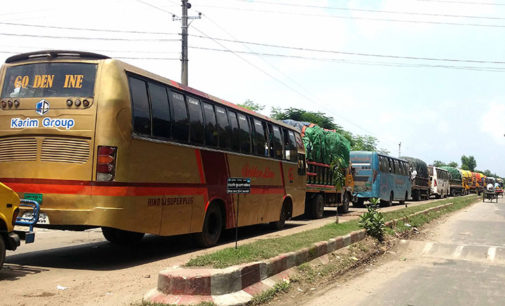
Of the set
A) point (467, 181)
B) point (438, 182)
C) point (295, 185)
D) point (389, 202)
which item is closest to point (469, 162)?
point (467, 181)

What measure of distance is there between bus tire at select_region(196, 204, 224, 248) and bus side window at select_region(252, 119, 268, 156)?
2.22 metres

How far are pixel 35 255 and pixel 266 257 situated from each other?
4384mm

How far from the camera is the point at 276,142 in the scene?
1243 centimetres

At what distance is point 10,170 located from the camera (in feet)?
22.3

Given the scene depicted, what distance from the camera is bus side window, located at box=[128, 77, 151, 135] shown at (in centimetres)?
693

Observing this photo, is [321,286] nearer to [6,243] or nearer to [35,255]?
[6,243]

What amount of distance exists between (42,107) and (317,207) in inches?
472

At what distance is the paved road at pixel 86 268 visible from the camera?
5242 mm

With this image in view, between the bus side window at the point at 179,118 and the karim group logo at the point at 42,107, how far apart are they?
81.7 inches

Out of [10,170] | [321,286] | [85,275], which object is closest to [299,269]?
[321,286]

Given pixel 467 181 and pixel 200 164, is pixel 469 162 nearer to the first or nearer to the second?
pixel 467 181

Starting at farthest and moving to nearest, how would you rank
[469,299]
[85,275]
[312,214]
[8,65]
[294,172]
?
[312,214] → [294,172] → [8,65] → [85,275] → [469,299]

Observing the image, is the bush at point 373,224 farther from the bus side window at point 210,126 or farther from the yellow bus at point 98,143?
the yellow bus at point 98,143

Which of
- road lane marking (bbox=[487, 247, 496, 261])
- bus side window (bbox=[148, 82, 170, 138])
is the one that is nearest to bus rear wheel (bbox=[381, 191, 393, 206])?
road lane marking (bbox=[487, 247, 496, 261])
